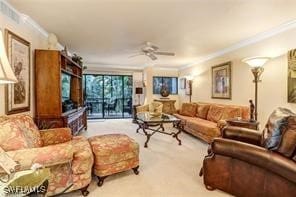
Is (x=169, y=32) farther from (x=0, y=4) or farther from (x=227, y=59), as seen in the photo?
(x=0, y=4)

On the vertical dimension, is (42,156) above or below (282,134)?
below

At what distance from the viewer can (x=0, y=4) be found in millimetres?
2666

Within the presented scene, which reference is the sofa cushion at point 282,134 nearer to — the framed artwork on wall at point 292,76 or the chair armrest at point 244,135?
the chair armrest at point 244,135

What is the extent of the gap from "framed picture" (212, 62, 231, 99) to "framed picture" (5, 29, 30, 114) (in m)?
4.49

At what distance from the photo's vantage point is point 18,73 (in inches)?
122

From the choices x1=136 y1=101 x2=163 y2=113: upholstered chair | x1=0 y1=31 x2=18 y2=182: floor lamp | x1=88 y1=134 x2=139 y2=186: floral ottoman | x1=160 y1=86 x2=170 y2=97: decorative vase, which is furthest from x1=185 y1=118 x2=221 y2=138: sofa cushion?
x1=0 y1=31 x2=18 y2=182: floor lamp

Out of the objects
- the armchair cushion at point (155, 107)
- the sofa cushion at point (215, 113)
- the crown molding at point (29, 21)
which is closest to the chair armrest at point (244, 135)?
the sofa cushion at point (215, 113)

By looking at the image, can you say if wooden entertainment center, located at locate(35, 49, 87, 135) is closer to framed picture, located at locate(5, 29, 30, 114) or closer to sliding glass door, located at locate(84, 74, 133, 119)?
framed picture, located at locate(5, 29, 30, 114)

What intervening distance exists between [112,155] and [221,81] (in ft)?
13.5

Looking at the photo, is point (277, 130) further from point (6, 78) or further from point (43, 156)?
point (6, 78)

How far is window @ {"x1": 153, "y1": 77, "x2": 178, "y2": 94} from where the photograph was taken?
354 inches

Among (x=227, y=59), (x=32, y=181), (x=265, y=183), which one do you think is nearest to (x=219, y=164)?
(x=265, y=183)

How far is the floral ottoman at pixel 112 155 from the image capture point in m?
2.70

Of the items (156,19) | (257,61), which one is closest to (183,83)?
(257,61)
